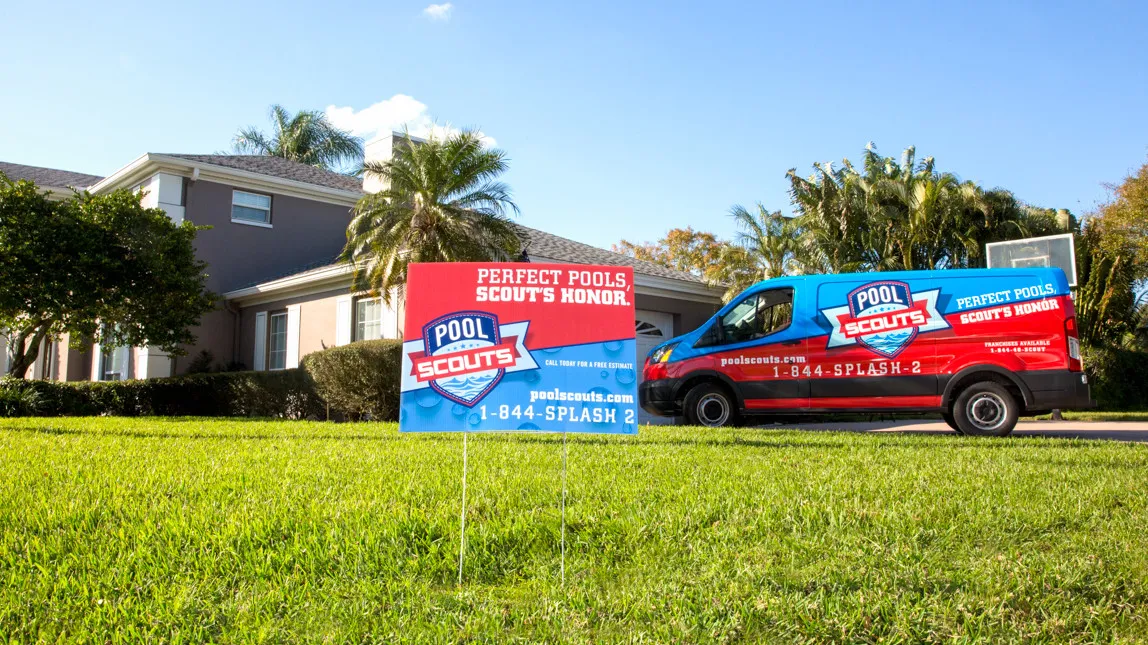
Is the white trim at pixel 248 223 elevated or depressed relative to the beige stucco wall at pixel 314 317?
elevated

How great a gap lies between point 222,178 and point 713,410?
16336 mm

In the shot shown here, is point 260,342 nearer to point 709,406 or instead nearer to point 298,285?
point 298,285

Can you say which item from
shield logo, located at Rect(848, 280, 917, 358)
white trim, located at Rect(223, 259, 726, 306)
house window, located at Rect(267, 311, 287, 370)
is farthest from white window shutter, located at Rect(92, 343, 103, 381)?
shield logo, located at Rect(848, 280, 917, 358)

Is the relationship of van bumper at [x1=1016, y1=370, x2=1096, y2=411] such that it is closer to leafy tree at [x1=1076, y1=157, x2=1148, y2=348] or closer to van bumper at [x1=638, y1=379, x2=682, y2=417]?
van bumper at [x1=638, y1=379, x2=682, y2=417]

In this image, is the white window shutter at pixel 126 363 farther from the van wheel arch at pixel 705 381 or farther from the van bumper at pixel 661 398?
the van wheel arch at pixel 705 381

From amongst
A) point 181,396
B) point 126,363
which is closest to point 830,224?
point 181,396

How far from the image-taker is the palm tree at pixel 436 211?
15.4 metres

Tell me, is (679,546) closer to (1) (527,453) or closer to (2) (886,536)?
(2) (886,536)

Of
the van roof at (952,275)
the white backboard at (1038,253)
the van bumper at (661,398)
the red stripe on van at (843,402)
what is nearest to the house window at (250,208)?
the van bumper at (661,398)

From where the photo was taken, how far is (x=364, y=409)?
15336mm

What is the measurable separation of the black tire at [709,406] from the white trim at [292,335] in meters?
11.6

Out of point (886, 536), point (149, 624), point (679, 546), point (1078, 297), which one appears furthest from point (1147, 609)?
point (1078, 297)

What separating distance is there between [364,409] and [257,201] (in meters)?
10.7

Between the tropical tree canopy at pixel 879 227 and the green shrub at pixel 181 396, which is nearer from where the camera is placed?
the green shrub at pixel 181 396
